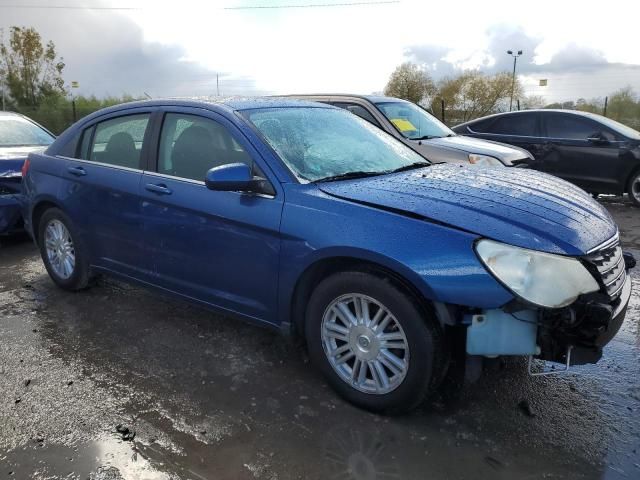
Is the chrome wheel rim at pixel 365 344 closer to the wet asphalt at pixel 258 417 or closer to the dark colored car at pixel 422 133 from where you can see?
the wet asphalt at pixel 258 417

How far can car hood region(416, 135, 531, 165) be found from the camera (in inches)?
290

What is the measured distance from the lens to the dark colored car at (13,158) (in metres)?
6.23

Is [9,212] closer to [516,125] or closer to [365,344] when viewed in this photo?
[365,344]

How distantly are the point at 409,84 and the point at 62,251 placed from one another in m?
48.4

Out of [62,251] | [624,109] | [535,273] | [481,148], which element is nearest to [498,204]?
[535,273]

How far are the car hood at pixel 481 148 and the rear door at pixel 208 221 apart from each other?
4441 millimetres

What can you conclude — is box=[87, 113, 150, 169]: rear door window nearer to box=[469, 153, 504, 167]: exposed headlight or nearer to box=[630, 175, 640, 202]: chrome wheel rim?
box=[469, 153, 504, 167]: exposed headlight

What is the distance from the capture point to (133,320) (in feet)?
14.4

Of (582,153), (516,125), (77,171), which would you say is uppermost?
(516,125)

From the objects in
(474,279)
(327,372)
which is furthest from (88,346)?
(474,279)

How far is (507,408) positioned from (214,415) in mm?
1617

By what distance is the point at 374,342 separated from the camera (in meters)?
2.95

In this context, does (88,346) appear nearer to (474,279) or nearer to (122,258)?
(122,258)

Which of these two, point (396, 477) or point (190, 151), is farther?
point (190, 151)
